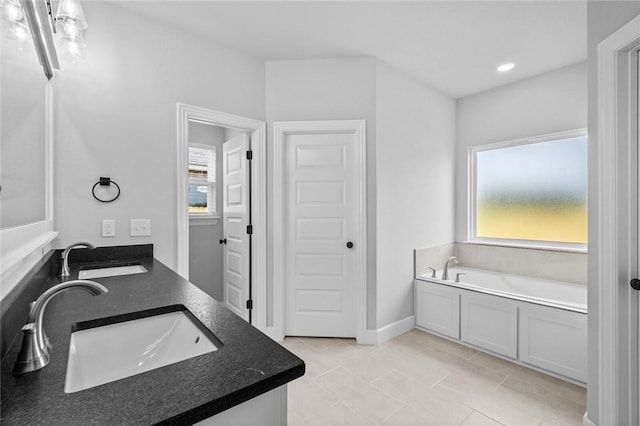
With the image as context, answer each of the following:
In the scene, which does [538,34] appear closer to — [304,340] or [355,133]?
[355,133]

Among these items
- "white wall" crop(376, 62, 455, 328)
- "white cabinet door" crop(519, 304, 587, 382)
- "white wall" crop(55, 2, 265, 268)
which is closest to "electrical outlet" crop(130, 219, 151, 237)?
"white wall" crop(55, 2, 265, 268)

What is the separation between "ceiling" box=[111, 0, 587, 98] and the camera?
2.17 m

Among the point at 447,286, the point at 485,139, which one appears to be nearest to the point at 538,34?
the point at 485,139

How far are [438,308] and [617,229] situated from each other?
1.82m

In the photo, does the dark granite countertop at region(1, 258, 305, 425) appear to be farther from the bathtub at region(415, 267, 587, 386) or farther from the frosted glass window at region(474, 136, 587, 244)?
the frosted glass window at region(474, 136, 587, 244)

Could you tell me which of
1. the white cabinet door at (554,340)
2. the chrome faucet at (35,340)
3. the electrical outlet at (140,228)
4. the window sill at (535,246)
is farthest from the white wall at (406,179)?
the chrome faucet at (35,340)

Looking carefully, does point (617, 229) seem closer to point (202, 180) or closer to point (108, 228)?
point (108, 228)

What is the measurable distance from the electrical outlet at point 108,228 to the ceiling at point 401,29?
4.95ft

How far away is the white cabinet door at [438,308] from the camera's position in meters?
2.96

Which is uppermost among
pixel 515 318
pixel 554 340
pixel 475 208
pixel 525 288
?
pixel 475 208

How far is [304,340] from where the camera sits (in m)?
2.95

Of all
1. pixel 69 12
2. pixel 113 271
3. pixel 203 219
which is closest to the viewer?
pixel 69 12

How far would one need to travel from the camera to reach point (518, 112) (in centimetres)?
336

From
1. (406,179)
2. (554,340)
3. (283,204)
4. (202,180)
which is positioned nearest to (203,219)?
(202,180)
